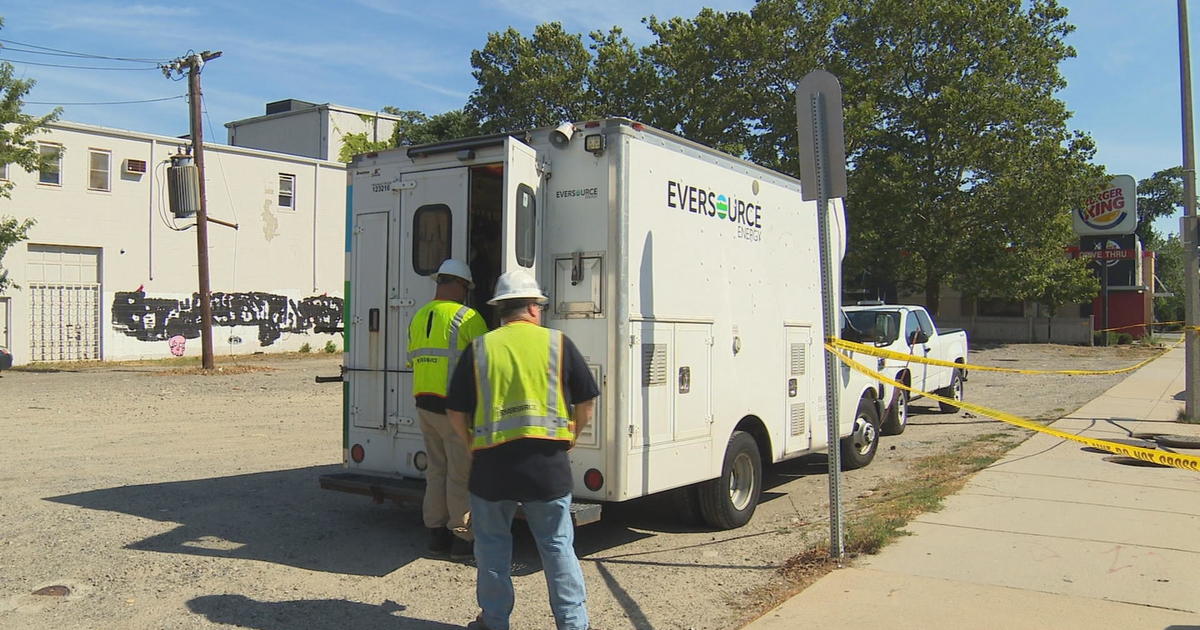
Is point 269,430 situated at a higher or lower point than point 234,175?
lower

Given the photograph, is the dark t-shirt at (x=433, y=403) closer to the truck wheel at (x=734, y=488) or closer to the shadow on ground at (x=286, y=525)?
the shadow on ground at (x=286, y=525)

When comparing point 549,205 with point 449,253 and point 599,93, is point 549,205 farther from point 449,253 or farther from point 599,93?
point 599,93

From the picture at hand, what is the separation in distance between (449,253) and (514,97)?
3142cm

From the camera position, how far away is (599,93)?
120 feet

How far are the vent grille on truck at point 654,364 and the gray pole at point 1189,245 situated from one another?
9906 mm

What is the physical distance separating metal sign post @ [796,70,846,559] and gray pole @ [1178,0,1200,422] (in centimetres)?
948

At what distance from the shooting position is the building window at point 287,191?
1259 inches

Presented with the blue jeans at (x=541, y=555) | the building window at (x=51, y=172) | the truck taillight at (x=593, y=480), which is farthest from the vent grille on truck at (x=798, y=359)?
the building window at (x=51, y=172)

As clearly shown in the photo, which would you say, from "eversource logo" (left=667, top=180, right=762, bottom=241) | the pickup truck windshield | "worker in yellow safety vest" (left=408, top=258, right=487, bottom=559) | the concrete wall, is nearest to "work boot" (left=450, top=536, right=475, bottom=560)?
"worker in yellow safety vest" (left=408, top=258, right=487, bottom=559)

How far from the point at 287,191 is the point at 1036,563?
30.2m

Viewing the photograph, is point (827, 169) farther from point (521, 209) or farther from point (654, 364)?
point (521, 209)

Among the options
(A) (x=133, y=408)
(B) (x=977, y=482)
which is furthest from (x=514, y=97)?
(B) (x=977, y=482)

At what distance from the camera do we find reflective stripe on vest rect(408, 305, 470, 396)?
5.61 meters

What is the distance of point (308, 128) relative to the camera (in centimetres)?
4534
